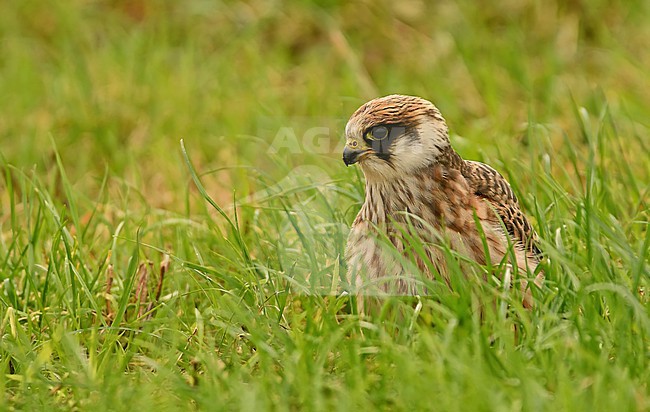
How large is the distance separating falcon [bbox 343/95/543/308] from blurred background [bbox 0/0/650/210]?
4.63 ft

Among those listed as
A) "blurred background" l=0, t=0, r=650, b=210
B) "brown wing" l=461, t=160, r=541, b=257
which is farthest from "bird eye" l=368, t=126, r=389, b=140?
"blurred background" l=0, t=0, r=650, b=210

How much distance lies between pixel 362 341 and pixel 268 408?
0.47 metres

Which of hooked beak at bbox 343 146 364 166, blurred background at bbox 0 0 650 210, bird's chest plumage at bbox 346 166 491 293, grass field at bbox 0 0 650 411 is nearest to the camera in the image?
grass field at bbox 0 0 650 411

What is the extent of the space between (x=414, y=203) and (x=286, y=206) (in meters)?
0.89

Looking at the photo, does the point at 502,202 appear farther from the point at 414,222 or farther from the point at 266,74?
the point at 266,74

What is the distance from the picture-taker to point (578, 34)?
884 cm

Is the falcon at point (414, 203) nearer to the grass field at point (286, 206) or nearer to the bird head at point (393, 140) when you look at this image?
the bird head at point (393, 140)

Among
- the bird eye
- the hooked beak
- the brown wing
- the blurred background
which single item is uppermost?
the bird eye

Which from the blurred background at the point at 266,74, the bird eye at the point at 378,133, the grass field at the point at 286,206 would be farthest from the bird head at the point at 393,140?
the blurred background at the point at 266,74

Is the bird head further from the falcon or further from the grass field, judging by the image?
the grass field

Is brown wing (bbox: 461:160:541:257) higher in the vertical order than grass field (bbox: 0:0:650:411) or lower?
higher

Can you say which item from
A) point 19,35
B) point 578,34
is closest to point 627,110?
point 578,34

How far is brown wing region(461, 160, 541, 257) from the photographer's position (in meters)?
4.52

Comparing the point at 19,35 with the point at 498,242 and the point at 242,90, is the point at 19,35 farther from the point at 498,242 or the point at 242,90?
the point at 498,242
